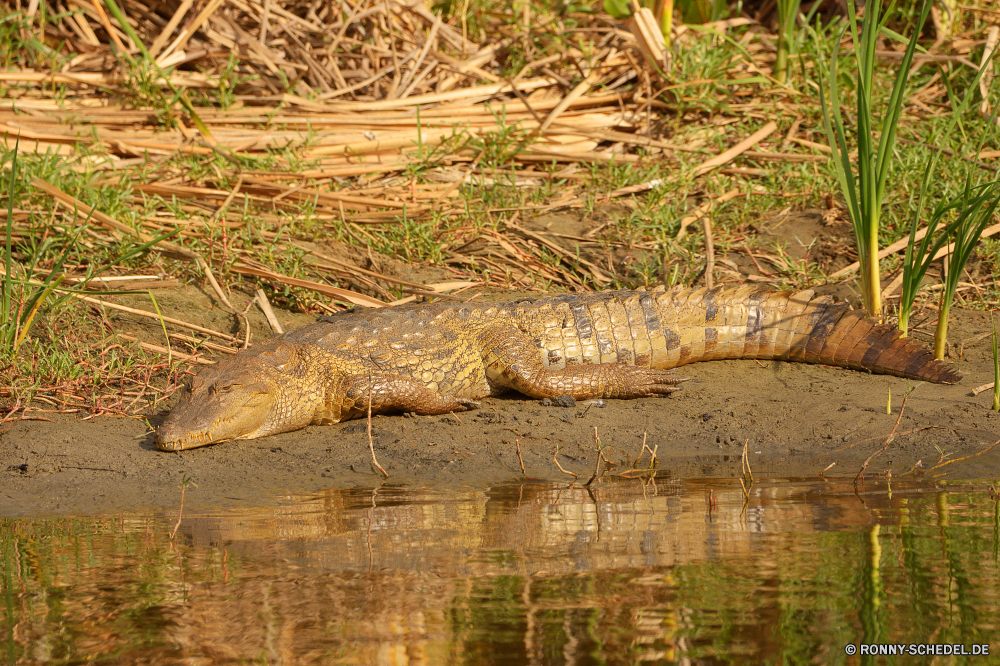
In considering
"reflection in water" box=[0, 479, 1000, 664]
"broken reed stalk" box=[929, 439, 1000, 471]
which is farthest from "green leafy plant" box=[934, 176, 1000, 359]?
"reflection in water" box=[0, 479, 1000, 664]

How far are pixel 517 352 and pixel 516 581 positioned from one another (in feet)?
7.88

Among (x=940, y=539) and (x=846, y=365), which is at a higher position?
(x=846, y=365)

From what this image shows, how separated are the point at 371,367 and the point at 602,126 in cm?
359

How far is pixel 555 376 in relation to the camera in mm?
4578

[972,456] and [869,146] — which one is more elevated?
[869,146]

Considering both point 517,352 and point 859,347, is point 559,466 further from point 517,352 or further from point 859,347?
point 859,347

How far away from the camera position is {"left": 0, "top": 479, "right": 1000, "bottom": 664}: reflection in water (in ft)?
6.13

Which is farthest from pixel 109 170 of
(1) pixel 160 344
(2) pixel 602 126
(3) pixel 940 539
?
(3) pixel 940 539

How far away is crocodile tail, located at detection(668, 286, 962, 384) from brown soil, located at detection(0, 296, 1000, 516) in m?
0.16

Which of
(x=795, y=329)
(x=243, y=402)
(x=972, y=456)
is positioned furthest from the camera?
(x=795, y=329)

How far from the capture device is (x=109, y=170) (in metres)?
6.15

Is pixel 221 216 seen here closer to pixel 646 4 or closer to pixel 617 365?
pixel 617 365

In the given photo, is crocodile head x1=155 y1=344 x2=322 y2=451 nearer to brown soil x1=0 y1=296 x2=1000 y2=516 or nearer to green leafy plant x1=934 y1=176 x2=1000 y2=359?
brown soil x1=0 y1=296 x2=1000 y2=516

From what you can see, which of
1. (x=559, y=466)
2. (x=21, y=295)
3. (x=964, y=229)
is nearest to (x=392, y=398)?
(x=559, y=466)
